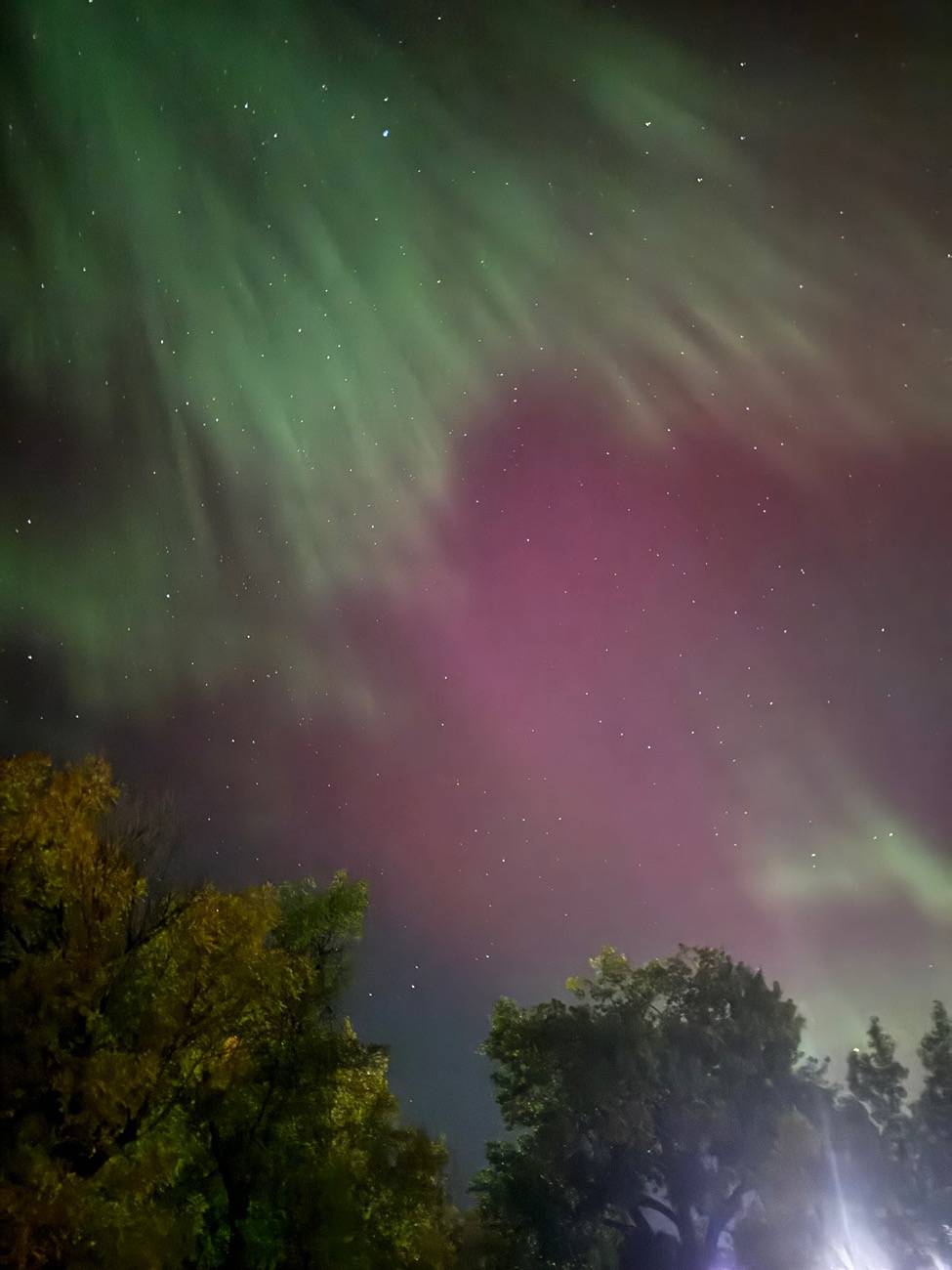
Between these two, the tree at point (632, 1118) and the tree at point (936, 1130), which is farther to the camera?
the tree at point (936, 1130)

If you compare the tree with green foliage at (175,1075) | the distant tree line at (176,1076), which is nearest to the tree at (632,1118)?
the distant tree line at (176,1076)

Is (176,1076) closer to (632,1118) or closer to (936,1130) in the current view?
(632,1118)

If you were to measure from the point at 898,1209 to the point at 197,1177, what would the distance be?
157 ft

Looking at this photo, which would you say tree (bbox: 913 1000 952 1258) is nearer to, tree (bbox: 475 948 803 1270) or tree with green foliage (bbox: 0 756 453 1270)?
tree (bbox: 475 948 803 1270)

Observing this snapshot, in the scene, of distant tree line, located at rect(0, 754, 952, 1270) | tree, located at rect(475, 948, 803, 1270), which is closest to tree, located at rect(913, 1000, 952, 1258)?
tree, located at rect(475, 948, 803, 1270)

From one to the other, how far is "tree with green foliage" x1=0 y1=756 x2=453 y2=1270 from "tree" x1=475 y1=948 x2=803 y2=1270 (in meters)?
19.7

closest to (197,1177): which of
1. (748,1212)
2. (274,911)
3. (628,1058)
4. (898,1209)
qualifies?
(274,911)

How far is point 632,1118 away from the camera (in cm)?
3500

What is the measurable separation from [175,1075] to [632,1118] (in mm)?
26964

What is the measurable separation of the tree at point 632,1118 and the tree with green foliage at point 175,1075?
1973 cm

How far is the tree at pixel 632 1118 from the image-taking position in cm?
3472

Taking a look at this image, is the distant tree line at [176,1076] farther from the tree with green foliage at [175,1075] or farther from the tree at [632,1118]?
the tree at [632,1118]

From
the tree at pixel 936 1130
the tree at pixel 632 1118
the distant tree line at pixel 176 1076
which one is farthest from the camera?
the tree at pixel 936 1130

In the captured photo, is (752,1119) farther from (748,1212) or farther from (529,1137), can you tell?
(529,1137)
